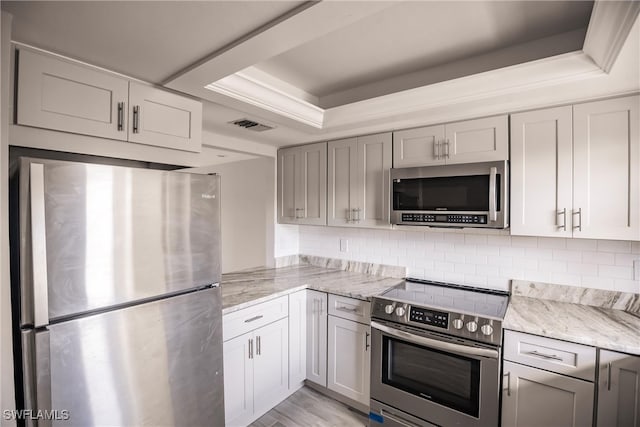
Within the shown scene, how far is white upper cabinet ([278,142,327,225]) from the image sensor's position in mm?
A: 2922

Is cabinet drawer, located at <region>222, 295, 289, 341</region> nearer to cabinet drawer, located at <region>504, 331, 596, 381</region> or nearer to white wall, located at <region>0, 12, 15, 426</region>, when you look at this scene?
white wall, located at <region>0, 12, 15, 426</region>

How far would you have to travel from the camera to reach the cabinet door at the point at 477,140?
2033 mm

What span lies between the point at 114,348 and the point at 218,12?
1382mm

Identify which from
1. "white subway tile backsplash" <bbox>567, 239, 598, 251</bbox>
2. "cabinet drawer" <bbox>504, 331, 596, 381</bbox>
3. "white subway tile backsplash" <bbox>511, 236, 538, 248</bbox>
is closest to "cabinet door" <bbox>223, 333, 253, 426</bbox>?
"cabinet drawer" <bbox>504, 331, 596, 381</bbox>

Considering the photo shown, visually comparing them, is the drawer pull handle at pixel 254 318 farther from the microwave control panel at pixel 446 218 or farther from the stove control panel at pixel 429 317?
the microwave control panel at pixel 446 218

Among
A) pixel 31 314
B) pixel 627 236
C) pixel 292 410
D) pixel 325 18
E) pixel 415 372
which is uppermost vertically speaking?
pixel 325 18

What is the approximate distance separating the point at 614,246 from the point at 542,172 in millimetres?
679

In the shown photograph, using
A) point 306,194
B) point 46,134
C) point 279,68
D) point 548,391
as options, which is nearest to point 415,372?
point 548,391

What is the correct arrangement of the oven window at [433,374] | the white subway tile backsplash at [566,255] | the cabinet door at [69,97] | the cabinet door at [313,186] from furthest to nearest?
the cabinet door at [313,186], the white subway tile backsplash at [566,255], the oven window at [433,374], the cabinet door at [69,97]

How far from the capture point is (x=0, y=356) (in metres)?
1.04

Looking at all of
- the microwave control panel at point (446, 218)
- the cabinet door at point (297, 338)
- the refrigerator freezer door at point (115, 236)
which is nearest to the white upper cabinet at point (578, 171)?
the microwave control panel at point (446, 218)

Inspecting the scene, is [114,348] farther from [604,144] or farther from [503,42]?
[604,144]

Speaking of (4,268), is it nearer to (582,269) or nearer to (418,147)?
(418,147)

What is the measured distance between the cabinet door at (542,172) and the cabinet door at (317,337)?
1.49 meters
